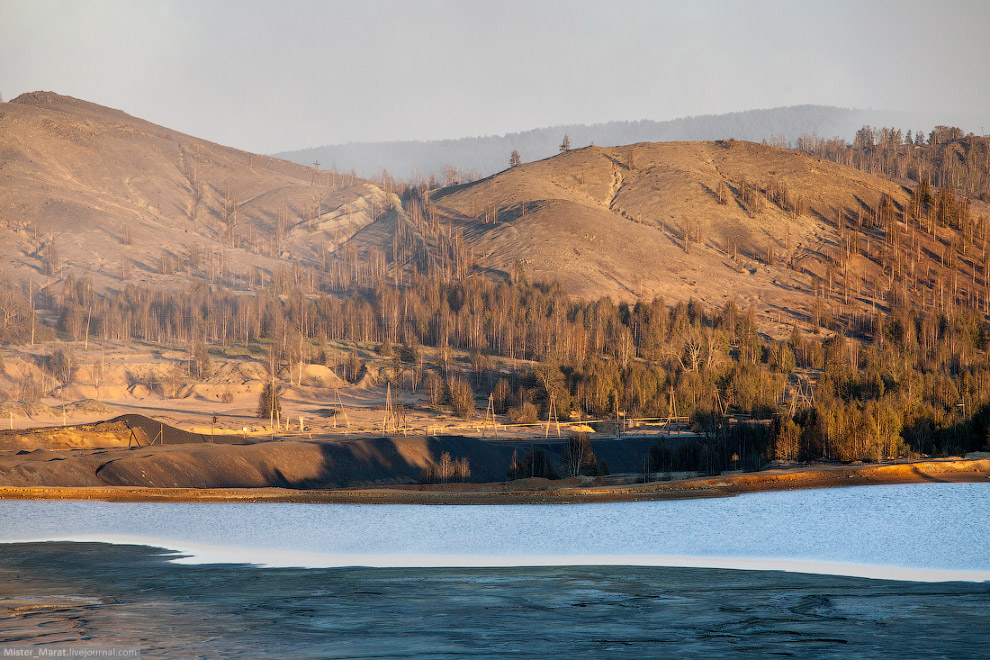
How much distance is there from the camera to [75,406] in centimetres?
9119

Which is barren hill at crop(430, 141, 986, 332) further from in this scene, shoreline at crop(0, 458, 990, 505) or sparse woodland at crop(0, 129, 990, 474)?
shoreline at crop(0, 458, 990, 505)

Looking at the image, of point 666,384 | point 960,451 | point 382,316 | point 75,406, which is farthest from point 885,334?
point 75,406

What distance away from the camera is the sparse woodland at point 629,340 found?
66.3m

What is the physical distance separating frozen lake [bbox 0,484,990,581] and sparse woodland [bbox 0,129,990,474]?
1868 centimetres

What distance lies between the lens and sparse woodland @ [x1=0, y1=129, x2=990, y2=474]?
66312mm

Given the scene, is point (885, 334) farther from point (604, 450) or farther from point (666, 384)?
point (604, 450)

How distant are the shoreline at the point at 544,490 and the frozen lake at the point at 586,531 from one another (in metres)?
2.31

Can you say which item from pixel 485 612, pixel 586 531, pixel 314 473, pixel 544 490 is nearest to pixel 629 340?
pixel 314 473

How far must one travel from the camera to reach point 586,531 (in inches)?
1303

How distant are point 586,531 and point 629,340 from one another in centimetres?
9161

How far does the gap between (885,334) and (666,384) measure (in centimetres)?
5414

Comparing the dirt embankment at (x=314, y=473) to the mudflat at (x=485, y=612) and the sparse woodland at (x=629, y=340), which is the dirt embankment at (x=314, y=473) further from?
the mudflat at (x=485, y=612)

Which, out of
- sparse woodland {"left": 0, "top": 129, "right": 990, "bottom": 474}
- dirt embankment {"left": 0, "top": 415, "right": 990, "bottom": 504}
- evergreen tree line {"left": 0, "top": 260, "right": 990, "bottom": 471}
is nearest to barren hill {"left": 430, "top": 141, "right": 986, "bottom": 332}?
sparse woodland {"left": 0, "top": 129, "right": 990, "bottom": 474}

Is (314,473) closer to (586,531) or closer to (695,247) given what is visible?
(586,531)
